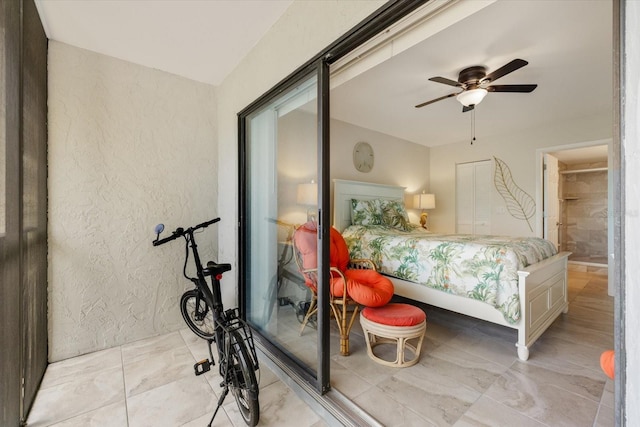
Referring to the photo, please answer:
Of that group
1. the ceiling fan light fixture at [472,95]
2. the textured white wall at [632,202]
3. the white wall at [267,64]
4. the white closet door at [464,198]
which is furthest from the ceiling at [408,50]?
the white closet door at [464,198]

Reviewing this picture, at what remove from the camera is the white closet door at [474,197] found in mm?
5094

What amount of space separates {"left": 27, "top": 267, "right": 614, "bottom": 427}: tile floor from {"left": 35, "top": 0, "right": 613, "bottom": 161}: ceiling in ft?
8.31

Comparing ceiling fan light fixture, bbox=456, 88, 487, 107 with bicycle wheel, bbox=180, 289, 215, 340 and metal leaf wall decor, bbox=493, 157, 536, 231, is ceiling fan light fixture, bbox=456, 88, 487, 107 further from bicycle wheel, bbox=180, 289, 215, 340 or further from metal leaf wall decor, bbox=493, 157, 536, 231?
bicycle wheel, bbox=180, 289, 215, 340

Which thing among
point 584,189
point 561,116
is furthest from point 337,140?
point 584,189

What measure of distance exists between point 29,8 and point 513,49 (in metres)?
3.54

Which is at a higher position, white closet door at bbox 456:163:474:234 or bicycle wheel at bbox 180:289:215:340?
white closet door at bbox 456:163:474:234

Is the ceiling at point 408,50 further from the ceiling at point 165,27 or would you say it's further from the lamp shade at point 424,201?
the lamp shade at point 424,201

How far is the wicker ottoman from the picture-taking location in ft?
→ 6.37

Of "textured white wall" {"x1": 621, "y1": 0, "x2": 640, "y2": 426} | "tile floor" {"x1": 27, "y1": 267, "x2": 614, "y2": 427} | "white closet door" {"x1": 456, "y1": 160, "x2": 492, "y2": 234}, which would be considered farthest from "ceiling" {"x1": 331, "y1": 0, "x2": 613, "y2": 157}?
"tile floor" {"x1": 27, "y1": 267, "x2": 614, "y2": 427}

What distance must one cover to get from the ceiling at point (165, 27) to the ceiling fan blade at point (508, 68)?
72.1 inches

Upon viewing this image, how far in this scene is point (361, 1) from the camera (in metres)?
1.30

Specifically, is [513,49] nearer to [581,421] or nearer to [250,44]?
[250,44]

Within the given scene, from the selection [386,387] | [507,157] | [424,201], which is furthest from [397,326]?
[507,157]

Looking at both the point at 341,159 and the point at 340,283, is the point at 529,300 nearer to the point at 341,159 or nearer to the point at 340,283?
the point at 340,283
